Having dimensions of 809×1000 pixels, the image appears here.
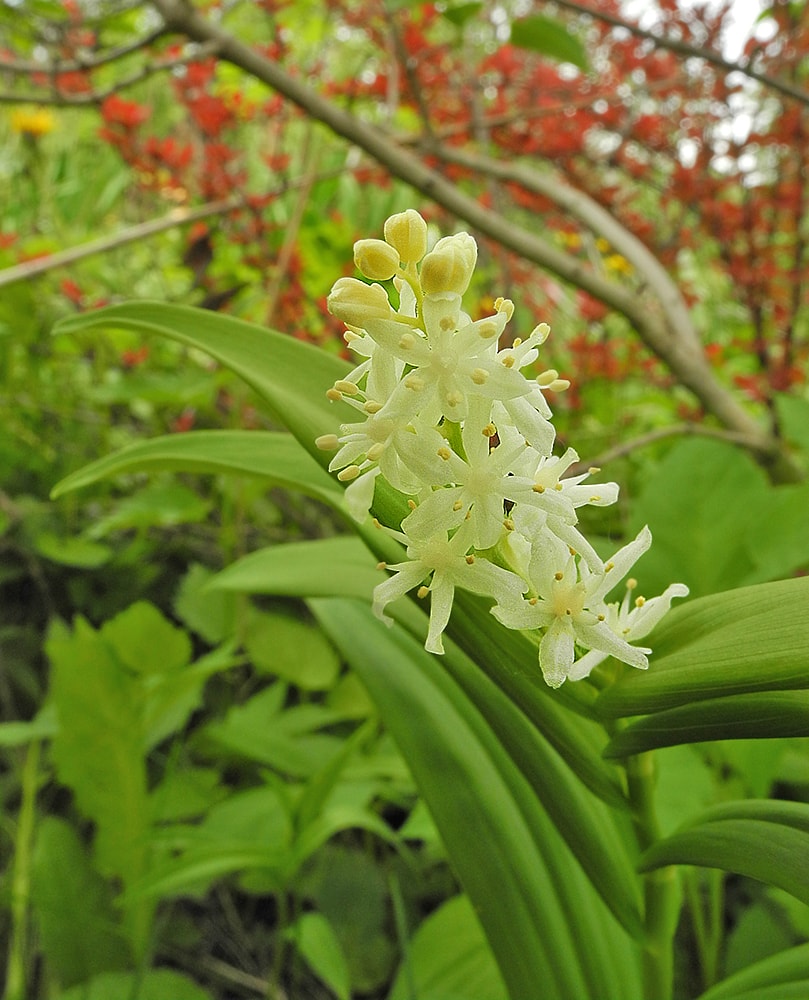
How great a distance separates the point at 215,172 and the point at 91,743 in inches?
51.0

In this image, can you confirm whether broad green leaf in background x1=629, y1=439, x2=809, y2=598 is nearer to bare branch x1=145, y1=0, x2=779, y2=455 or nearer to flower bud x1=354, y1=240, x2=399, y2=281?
bare branch x1=145, y1=0, x2=779, y2=455

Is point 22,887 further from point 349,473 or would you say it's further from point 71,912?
point 349,473

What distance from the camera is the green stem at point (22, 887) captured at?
86 cm

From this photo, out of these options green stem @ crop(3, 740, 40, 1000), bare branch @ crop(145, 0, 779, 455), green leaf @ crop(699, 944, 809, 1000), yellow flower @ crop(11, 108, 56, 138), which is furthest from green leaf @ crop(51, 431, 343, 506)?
yellow flower @ crop(11, 108, 56, 138)

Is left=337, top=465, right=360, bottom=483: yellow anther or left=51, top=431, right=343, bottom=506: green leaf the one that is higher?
left=51, top=431, right=343, bottom=506: green leaf

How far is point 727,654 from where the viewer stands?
1.20 ft

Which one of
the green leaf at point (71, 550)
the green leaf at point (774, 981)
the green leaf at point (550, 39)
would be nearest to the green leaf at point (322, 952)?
the green leaf at point (774, 981)

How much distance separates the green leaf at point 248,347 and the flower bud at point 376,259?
0.43ft

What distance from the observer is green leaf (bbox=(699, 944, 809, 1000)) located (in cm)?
46

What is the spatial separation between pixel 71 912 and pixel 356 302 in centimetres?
82

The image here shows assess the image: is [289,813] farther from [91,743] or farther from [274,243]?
[274,243]

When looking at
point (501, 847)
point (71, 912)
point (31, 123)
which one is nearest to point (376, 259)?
point (501, 847)

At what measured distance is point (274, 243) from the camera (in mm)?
1771

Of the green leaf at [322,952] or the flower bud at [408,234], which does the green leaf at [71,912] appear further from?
the flower bud at [408,234]
